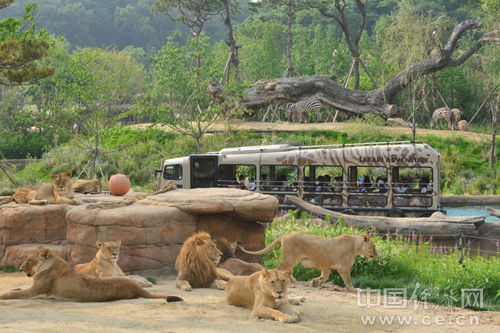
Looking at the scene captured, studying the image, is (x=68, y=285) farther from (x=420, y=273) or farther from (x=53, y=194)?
(x=420, y=273)

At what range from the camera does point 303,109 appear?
1524 inches

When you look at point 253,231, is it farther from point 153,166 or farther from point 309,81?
point 309,81

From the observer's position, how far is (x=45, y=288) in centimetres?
1040

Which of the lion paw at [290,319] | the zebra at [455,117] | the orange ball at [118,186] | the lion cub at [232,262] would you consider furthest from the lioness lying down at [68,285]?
the zebra at [455,117]

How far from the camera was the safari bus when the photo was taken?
2200cm

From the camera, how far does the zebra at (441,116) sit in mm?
37925

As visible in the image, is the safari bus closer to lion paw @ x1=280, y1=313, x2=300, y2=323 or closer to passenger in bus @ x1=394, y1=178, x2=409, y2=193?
passenger in bus @ x1=394, y1=178, x2=409, y2=193

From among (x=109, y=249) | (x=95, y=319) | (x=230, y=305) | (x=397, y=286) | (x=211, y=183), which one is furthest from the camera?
(x=211, y=183)

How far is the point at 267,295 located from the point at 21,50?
990 centimetres

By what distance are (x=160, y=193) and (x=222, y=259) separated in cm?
212

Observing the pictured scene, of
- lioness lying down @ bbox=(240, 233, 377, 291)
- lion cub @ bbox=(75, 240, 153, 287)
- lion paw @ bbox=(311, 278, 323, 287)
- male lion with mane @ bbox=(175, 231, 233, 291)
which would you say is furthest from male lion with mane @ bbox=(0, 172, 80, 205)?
lion paw @ bbox=(311, 278, 323, 287)

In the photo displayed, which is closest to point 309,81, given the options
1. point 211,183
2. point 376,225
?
point 211,183

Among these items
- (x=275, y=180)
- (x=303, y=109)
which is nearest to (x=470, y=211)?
(x=275, y=180)

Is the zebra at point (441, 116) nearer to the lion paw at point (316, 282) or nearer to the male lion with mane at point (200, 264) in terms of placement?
the lion paw at point (316, 282)
